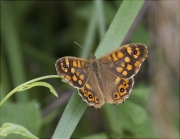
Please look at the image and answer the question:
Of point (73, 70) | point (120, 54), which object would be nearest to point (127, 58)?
point (120, 54)

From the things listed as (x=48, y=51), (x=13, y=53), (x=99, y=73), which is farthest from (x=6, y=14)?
(x=99, y=73)

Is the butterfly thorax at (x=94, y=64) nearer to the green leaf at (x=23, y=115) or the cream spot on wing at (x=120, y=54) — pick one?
the cream spot on wing at (x=120, y=54)

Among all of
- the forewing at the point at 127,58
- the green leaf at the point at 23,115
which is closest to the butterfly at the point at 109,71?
the forewing at the point at 127,58

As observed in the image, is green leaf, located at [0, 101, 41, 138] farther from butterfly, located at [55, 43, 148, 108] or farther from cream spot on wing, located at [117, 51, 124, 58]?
cream spot on wing, located at [117, 51, 124, 58]

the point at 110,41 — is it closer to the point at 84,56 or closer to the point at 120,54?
the point at 120,54

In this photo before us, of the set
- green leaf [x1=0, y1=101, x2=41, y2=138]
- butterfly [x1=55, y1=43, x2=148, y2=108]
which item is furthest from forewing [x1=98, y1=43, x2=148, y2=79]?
green leaf [x1=0, y1=101, x2=41, y2=138]

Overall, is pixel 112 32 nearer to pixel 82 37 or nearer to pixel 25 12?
pixel 82 37

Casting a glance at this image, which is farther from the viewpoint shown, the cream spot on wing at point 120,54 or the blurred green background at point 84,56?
the cream spot on wing at point 120,54
